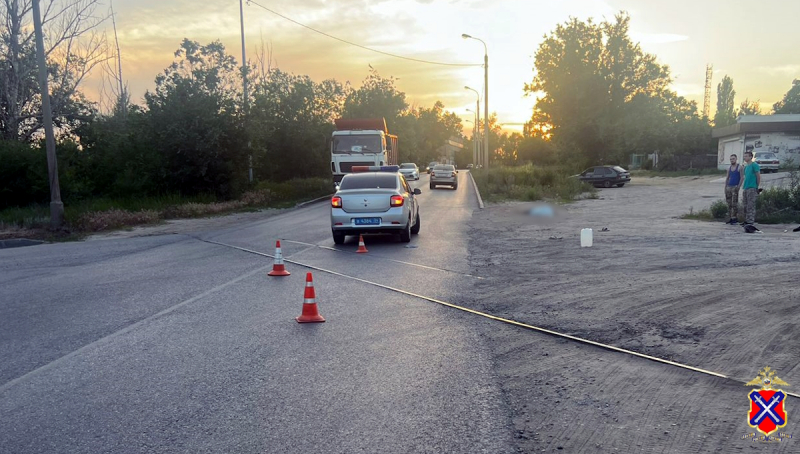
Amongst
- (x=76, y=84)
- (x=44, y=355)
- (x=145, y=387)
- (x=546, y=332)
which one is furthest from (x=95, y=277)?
(x=76, y=84)

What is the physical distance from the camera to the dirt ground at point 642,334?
13.3ft

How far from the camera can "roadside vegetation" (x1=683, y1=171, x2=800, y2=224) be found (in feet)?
51.9

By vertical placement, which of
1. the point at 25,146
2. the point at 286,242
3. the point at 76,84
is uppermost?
the point at 76,84

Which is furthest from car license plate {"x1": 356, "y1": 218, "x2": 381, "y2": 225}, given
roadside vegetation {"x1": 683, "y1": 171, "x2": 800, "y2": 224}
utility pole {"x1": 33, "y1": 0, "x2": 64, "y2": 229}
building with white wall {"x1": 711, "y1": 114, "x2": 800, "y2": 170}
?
building with white wall {"x1": 711, "y1": 114, "x2": 800, "y2": 170}

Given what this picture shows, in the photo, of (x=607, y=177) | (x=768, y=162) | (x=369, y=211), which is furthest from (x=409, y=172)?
(x=369, y=211)

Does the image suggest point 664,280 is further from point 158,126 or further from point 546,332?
point 158,126

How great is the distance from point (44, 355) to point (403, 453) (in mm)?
3999

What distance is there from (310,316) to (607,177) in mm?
37419

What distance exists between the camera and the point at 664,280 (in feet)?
28.9

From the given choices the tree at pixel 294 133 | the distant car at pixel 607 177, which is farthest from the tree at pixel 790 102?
the tree at pixel 294 133

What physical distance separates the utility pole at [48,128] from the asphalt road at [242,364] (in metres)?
7.67

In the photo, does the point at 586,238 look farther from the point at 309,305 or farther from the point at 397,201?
the point at 309,305

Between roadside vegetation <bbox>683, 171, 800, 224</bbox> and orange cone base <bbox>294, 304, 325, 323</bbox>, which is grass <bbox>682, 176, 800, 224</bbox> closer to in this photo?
roadside vegetation <bbox>683, 171, 800, 224</bbox>

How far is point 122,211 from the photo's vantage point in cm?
2086
